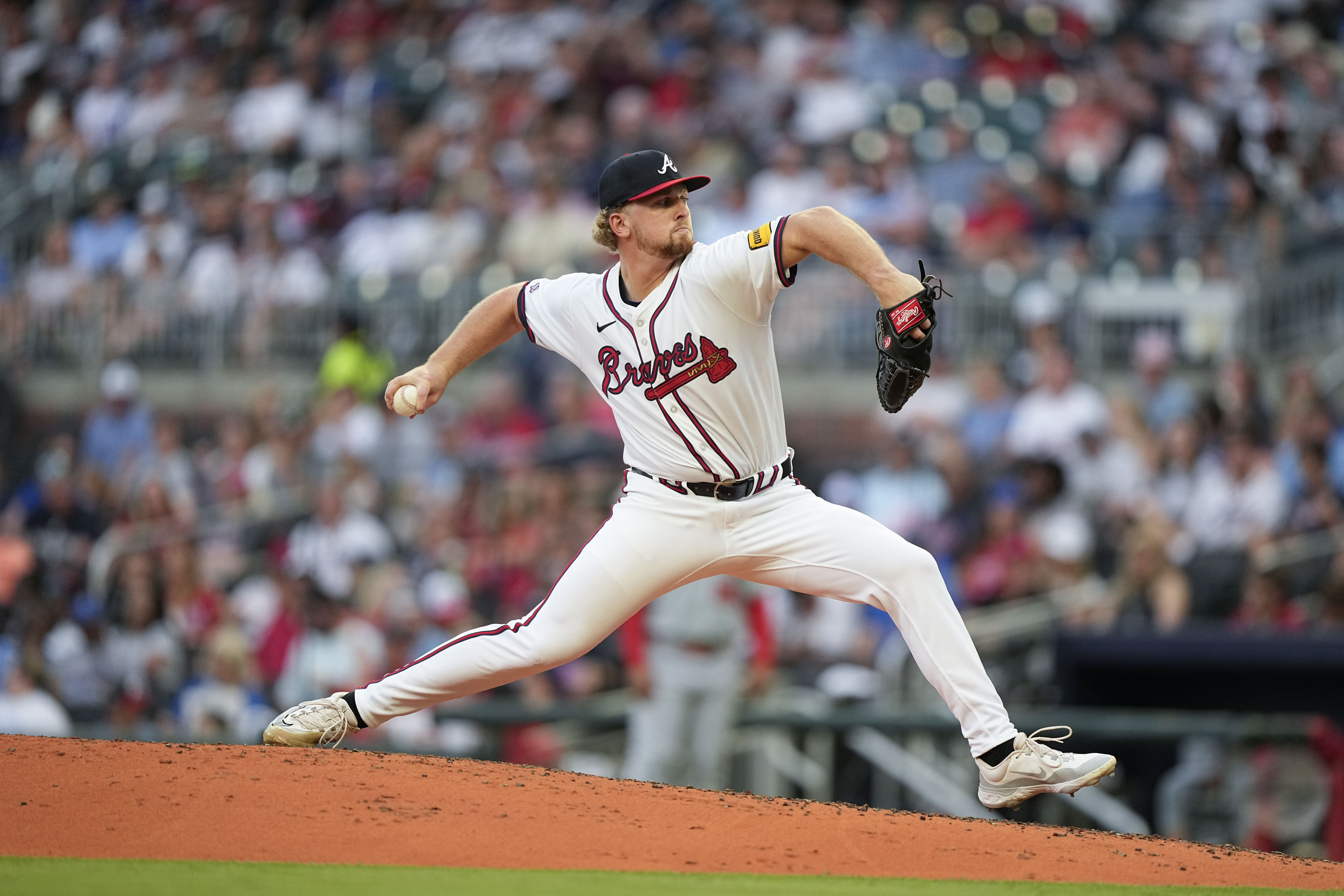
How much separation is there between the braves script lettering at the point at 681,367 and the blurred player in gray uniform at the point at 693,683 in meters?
2.61

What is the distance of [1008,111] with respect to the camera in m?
12.7

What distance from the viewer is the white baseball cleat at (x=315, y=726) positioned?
4.88 metres

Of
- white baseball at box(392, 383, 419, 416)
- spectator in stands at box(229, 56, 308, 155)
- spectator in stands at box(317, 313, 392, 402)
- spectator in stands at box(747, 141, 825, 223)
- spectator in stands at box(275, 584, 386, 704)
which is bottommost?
spectator in stands at box(275, 584, 386, 704)

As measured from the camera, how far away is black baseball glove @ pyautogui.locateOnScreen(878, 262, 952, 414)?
3969 millimetres

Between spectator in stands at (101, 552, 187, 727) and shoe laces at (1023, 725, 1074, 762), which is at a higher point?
shoe laces at (1023, 725, 1074, 762)

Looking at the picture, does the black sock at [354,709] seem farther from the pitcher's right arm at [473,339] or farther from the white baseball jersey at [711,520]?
the pitcher's right arm at [473,339]

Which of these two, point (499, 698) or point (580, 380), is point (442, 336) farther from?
point (499, 698)

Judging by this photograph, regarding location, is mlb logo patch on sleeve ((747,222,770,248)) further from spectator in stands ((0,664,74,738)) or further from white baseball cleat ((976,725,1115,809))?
spectator in stands ((0,664,74,738))

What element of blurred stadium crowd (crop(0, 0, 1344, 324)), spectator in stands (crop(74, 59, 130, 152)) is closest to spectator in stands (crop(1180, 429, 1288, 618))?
blurred stadium crowd (crop(0, 0, 1344, 324))

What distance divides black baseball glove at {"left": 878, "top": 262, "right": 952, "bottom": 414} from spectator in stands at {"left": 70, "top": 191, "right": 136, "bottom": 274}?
37.1 ft

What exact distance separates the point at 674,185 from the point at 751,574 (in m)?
1.15

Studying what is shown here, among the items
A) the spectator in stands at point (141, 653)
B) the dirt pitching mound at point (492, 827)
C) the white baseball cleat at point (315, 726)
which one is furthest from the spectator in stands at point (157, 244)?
the dirt pitching mound at point (492, 827)

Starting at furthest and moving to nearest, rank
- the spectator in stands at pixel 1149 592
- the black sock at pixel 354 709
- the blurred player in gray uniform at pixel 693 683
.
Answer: the spectator in stands at pixel 1149 592 → the blurred player in gray uniform at pixel 693 683 → the black sock at pixel 354 709

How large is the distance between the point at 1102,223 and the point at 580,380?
3862mm
